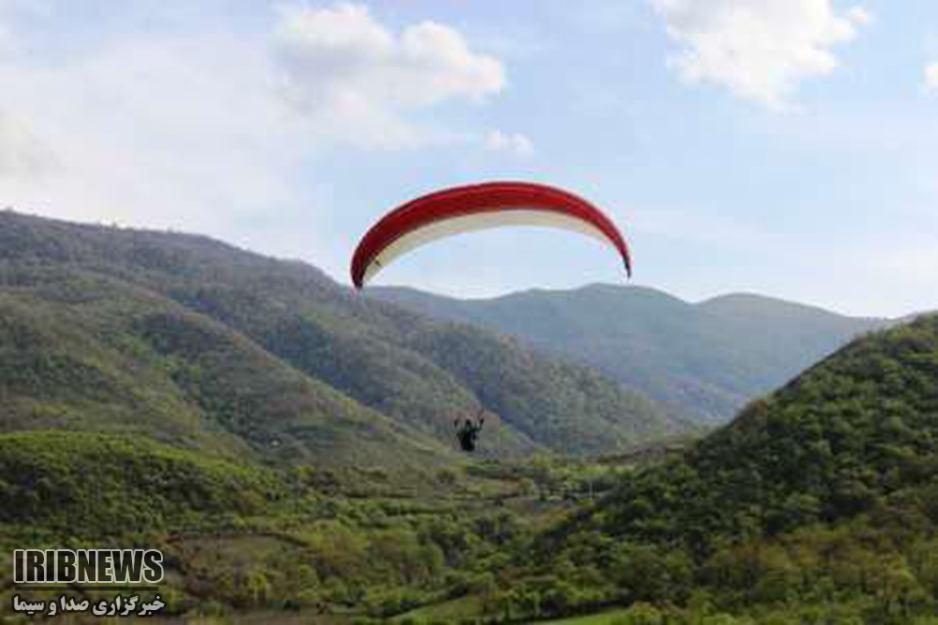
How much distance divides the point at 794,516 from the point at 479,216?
32421mm

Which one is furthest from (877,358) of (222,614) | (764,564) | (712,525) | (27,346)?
(27,346)

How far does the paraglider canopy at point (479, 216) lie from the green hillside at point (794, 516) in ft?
64.0

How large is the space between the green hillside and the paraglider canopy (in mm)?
19504

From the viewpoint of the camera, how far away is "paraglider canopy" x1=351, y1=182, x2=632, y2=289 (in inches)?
891

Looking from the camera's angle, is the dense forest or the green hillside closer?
the green hillside

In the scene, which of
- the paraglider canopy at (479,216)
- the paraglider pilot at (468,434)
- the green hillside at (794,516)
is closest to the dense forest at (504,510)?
the green hillside at (794,516)

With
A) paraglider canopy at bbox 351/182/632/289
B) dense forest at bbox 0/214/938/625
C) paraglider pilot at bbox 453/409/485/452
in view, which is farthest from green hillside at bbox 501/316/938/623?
paraglider canopy at bbox 351/182/632/289

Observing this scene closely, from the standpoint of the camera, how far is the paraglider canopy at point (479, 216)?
74.2 ft

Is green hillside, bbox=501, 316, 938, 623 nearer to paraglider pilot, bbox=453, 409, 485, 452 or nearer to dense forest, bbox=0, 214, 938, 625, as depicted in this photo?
dense forest, bbox=0, 214, 938, 625

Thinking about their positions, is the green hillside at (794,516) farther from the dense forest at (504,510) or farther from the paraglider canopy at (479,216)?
the paraglider canopy at (479,216)

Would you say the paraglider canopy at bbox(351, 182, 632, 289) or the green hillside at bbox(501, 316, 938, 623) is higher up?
the paraglider canopy at bbox(351, 182, 632, 289)

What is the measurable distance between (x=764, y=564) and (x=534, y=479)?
84.6 metres

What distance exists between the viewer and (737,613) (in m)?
40.9

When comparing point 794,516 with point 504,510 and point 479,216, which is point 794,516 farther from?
point 504,510
